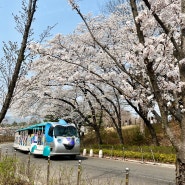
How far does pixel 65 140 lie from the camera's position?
21.6 metres

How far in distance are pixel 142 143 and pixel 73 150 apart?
13748 millimetres

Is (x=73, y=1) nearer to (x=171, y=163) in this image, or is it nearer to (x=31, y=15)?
(x=31, y=15)

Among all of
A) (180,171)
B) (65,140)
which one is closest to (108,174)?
(65,140)

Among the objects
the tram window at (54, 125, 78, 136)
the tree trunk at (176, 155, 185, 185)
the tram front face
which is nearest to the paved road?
the tree trunk at (176, 155, 185, 185)

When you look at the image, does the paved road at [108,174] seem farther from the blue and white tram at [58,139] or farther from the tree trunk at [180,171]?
the blue and white tram at [58,139]

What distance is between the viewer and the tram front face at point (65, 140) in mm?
21281

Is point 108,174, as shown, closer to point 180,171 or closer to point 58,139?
point 58,139

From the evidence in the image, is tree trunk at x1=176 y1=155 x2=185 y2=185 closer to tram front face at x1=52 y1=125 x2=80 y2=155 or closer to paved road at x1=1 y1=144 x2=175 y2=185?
paved road at x1=1 y1=144 x2=175 y2=185

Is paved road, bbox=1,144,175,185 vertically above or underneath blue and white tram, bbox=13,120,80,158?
underneath

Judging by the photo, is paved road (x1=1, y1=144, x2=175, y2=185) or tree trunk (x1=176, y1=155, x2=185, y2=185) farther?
paved road (x1=1, y1=144, x2=175, y2=185)

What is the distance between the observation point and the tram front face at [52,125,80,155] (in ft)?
69.8

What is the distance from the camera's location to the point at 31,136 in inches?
1070

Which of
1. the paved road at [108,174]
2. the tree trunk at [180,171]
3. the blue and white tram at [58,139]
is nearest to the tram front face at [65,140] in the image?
the blue and white tram at [58,139]

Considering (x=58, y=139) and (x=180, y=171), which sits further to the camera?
(x=58, y=139)
